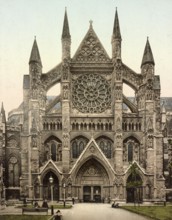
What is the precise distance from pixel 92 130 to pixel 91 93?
482cm

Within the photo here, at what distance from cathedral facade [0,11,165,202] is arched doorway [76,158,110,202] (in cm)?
12

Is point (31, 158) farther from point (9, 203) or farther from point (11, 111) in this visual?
point (11, 111)

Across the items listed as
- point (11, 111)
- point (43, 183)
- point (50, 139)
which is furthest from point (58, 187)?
point (11, 111)

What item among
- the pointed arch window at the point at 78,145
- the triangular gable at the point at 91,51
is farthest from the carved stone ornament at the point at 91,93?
the pointed arch window at the point at 78,145

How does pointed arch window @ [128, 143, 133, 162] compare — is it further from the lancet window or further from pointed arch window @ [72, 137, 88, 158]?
pointed arch window @ [72, 137, 88, 158]

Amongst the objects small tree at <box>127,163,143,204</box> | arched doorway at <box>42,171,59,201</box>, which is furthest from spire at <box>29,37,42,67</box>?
small tree at <box>127,163,143,204</box>

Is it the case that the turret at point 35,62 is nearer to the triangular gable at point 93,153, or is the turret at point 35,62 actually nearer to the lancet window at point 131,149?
the triangular gable at point 93,153

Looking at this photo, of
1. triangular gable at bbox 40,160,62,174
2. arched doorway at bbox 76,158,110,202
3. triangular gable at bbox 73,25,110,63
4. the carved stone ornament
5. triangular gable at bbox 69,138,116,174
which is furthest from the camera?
triangular gable at bbox 73,25,110,63

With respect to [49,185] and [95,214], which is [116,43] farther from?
[95,214]

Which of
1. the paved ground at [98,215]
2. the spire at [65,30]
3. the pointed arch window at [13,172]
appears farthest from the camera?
the pointed arch window at [13,172]

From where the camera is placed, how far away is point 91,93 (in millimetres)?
58312

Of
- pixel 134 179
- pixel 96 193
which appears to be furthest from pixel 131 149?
pixel 96 193

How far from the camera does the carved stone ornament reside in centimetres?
5809

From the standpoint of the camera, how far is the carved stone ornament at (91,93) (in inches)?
2287
